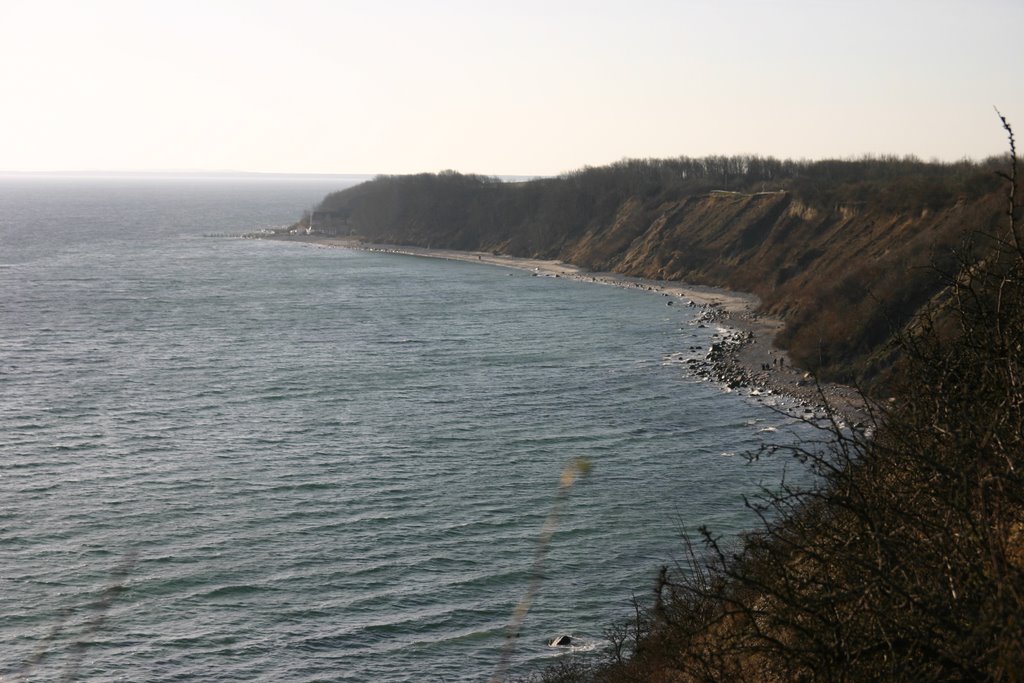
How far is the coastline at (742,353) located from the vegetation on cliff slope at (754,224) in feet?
5.17

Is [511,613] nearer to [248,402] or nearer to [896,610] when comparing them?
[896,610]

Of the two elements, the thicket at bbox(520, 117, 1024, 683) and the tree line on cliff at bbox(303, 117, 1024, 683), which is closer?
the thicket at bbox(520, 117, 1024, 683)

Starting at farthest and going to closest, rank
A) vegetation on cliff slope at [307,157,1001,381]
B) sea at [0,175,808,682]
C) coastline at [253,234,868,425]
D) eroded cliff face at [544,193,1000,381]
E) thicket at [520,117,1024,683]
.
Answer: vegetation on cliff slope at [307,157,1001,381] < eroded cliff face at [544,193,1000,381] < coastline at [253,234,868,425] < sea at [0,175,808,682] < thicket at [520,117,1024,683]

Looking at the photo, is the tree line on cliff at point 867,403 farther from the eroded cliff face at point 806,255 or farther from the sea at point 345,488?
the sea at point 345,488

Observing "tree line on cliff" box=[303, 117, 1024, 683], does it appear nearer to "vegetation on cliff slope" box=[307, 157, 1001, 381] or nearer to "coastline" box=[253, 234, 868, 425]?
"vegetation on cliff slope" box=[307, 157, 1001, 381]

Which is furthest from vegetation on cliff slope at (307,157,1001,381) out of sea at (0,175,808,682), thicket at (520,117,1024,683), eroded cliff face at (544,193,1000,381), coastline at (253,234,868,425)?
thicket at (520,117,1024,683)

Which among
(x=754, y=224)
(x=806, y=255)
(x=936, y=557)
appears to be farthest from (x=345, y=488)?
(x=754, y=224)

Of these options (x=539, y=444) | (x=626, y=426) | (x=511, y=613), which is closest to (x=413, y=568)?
(x=511, y=613)

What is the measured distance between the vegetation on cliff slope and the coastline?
1575 mm

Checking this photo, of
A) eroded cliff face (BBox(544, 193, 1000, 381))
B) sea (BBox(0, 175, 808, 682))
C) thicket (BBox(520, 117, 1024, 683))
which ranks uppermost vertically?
thicket (BBox(520, 117, 1024, 683))

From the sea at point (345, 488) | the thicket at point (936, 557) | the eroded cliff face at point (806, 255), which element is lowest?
the sea at point (345, 488)

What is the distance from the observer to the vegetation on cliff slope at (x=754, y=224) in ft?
217

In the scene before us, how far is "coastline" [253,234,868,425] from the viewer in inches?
2098

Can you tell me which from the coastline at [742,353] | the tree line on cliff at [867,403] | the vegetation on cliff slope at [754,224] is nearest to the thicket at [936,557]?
the tree line on cliff at [867,403]
